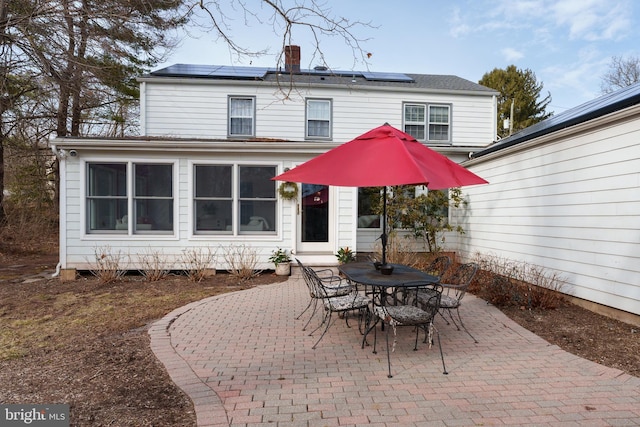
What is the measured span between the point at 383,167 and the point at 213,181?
6086mm

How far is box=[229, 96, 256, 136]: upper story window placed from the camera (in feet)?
40.5

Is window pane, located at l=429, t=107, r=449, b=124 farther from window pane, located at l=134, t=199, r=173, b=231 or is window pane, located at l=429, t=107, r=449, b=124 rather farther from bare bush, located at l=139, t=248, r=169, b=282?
bare bush, located at l=139, t=248, r=169, b=282

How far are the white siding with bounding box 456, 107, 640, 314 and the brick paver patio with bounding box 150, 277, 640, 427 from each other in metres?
1.63

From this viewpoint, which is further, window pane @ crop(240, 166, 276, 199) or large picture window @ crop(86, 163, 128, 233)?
window pane @ crop(240, 166, 276, 199)

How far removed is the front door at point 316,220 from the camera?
353 inches

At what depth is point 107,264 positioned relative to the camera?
7.89 meters

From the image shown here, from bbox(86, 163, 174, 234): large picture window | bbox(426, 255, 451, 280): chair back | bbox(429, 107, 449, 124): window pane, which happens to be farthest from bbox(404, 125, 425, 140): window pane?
bbox(86, 163, 174, 234): large picture window

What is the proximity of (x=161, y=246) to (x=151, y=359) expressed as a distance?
5250mm

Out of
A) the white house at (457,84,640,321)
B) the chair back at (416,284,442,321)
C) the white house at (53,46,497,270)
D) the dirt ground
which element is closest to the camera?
the dirt ground

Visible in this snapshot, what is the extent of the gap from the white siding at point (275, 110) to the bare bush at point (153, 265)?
17.1 ft

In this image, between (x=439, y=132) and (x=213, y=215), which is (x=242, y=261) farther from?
(x=439, y=132)

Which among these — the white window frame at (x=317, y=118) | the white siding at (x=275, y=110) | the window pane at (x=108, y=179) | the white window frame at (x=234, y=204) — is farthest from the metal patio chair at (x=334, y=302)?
the white siding at (x=275, y=110)

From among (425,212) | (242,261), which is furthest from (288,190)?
(425,212)

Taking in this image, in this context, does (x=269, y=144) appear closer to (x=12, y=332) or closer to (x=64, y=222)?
(x=64, y=222)
